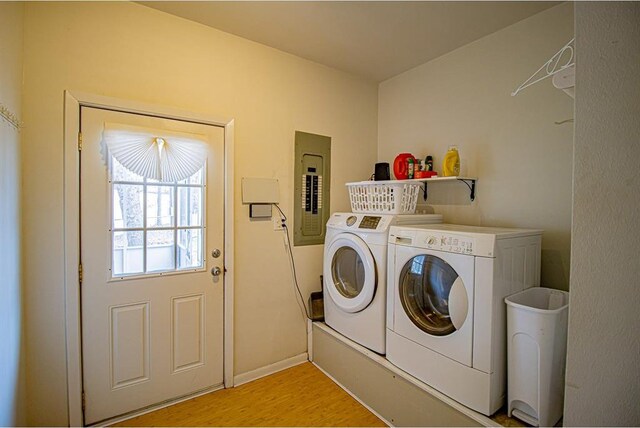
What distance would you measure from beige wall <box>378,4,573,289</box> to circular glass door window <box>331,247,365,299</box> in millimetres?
863

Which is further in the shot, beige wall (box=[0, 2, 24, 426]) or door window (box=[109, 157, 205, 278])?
door window (box=[109, 157, 205, 278])

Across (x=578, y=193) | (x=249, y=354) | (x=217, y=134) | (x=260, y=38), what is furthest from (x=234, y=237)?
(x=578, y=193)

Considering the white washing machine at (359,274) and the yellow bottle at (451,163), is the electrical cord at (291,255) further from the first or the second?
the yellow bottle at (451,163)

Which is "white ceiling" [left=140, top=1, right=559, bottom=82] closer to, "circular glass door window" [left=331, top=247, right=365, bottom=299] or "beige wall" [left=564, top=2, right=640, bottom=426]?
"beige wall" [left=564, top=2, right=640, bottom=426]

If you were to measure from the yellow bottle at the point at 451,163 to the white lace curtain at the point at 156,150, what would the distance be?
175 centimetres

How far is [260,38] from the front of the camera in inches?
88.3

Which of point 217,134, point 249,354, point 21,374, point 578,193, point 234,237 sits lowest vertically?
point 249,354

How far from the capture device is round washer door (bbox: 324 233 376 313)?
2062 millimetres

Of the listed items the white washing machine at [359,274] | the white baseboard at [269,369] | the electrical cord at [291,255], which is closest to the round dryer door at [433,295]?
the white washing machine at [359,274]

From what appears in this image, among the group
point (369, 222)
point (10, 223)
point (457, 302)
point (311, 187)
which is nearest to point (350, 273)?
point (369, 222)

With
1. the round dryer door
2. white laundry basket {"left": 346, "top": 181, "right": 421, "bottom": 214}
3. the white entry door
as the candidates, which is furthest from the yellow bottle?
the white entry door

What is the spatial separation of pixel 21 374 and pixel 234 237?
4.29ft

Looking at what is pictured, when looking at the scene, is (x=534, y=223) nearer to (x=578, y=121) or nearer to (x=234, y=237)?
(x=578, y=121)

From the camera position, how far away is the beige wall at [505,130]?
1.82 metres
